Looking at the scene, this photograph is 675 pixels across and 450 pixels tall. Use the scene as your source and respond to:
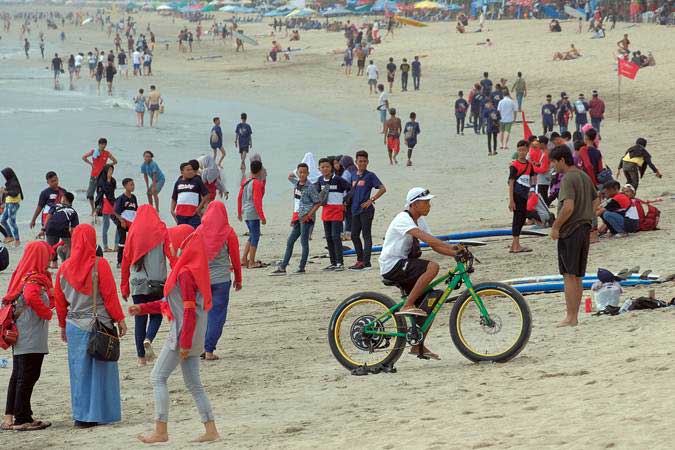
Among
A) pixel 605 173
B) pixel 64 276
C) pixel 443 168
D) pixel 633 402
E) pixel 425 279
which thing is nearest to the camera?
pixel 633 402

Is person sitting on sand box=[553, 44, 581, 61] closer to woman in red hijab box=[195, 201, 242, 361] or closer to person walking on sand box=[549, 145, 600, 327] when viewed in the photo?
person walking on sand box=[549, 145, 600, 327]

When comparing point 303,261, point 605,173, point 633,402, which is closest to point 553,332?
point 633,402

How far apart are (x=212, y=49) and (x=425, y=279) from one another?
210 ft

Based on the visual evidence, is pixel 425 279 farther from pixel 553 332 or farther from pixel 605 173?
pixel 605 173

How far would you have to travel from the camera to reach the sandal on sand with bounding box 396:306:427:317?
8469mm

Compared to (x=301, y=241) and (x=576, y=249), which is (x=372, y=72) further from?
(x=576, y=249)

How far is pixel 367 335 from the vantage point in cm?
866

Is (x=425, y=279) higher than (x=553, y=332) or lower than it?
higher

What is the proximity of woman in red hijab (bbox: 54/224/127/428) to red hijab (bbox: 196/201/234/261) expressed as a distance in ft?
5.33

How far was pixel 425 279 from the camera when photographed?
27.6 feet

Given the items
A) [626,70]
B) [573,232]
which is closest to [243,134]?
[626,70]

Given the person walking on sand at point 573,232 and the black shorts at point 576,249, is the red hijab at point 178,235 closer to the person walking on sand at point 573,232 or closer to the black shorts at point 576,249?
the person walking on sand at point 573,232

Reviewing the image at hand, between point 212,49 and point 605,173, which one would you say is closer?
point 605,173

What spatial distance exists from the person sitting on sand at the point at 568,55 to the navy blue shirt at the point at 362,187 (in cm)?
3170
